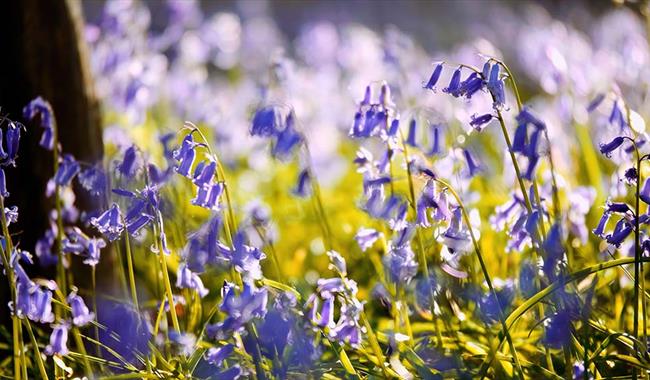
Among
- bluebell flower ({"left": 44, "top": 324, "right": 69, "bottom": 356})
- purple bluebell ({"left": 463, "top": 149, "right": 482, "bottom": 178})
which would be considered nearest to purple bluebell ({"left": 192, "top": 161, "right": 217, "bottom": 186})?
bluebell flower ({"left": 44, "top": 324, "right": 69, "bottom": 356})

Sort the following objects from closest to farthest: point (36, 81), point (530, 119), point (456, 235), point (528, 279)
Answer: point (530, 119) → point (456, 235) → point (528, 279) → point (36, 81)

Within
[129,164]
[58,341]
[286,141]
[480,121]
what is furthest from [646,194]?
[58,341]

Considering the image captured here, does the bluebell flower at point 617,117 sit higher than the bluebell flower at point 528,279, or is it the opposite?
the bluebell flower at point 617,117

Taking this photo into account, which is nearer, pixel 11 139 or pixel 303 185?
pixel 11 139

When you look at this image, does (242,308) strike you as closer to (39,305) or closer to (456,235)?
(39,305)

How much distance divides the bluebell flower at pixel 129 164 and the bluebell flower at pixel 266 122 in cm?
37

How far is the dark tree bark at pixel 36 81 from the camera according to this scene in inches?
130

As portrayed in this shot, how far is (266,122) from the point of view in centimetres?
256

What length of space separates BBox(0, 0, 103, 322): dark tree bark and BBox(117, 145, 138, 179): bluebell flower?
33.6 inches

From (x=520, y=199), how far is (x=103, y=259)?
1721 millimetres

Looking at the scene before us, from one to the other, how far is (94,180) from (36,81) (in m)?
0.86

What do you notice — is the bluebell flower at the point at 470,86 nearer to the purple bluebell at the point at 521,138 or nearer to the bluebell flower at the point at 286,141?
the purple bluebell at the point at 521,138

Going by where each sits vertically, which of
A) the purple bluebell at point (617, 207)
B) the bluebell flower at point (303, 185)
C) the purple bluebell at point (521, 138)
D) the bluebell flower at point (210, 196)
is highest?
the purple bluebell at point (521, 138)

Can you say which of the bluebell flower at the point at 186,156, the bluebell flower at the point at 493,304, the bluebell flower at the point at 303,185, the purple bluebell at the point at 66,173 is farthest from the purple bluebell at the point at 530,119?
the purple bluebell at the point at 66,173
